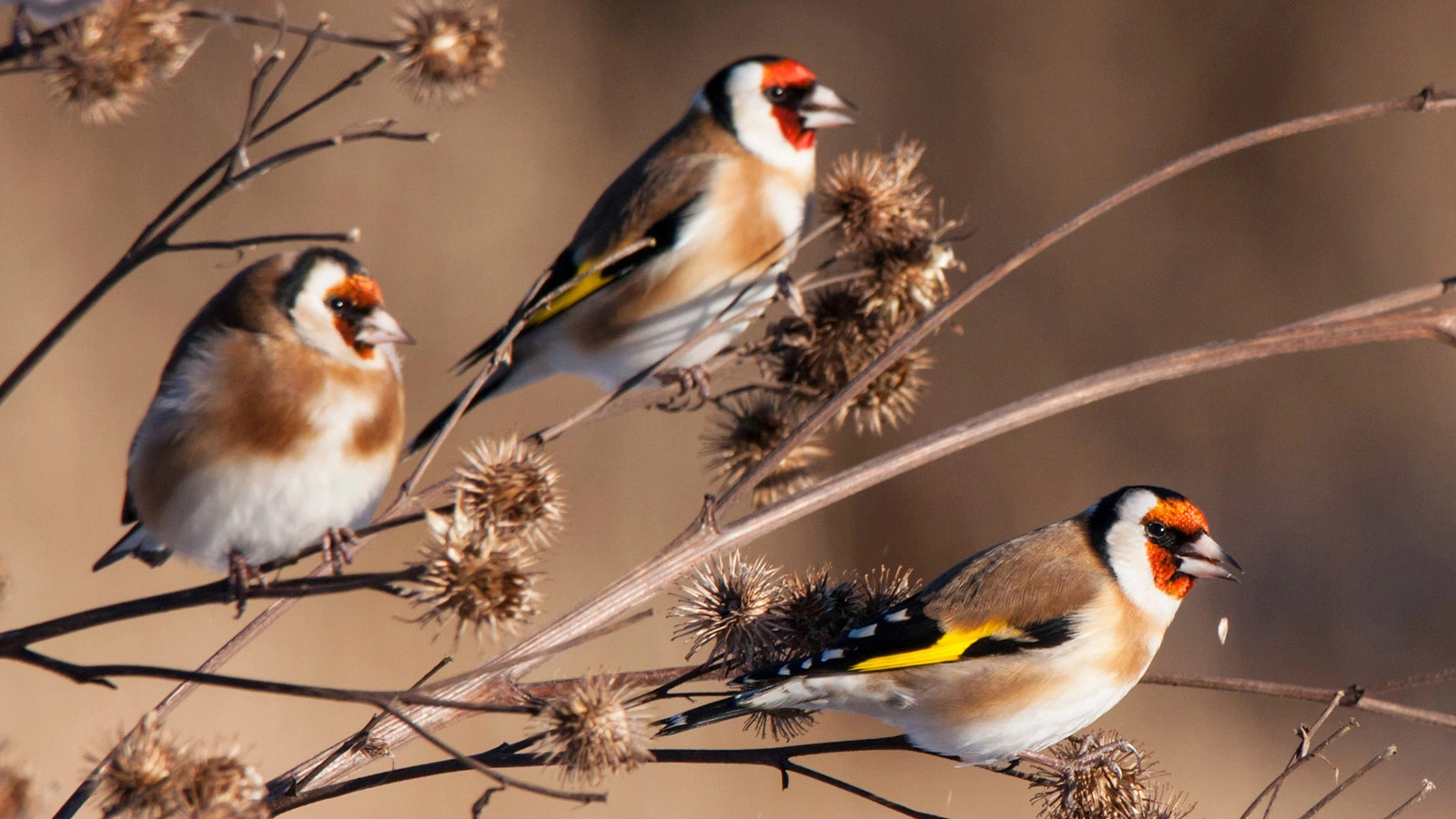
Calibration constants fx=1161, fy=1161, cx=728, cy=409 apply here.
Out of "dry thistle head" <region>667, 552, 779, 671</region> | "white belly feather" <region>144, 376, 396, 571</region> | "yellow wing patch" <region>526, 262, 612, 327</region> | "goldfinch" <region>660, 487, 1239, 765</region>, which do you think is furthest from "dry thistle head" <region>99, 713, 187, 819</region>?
"yellow wing patch" <region>526, 262, 612, 327</region>

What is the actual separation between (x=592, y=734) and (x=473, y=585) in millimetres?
167

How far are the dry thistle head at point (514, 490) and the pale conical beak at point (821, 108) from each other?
1.05m

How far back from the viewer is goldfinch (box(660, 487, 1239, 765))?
1.52m

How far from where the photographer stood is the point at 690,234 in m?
1.97

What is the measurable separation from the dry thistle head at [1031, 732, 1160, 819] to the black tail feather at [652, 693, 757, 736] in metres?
0.36

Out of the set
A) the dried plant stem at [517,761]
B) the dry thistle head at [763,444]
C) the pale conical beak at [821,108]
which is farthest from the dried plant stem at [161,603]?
the pale conical beak at [821,108]

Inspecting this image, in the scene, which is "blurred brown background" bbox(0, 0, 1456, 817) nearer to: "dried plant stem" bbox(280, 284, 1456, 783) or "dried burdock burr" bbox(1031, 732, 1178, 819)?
"dried burdock burr" bbox(1031, 732, 1178, 819)

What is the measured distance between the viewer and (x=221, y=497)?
Answer: 4.16ft

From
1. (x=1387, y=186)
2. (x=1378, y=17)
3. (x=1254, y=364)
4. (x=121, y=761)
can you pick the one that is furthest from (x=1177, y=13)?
(x=121, y=761)

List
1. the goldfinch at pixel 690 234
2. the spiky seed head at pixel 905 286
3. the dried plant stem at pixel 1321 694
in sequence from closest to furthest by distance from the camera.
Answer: the dried plant stem at pixel 1321 694 < the spiky seed head at pixel 905 286 < the goldfinch at pixel 690 234

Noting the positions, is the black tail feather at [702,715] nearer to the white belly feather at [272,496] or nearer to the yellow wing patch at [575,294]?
the white belly feather at [272,496]

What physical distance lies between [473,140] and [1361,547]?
375cm

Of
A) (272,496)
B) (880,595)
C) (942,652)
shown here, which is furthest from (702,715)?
(272,496)

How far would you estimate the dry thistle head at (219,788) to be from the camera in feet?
2.61
